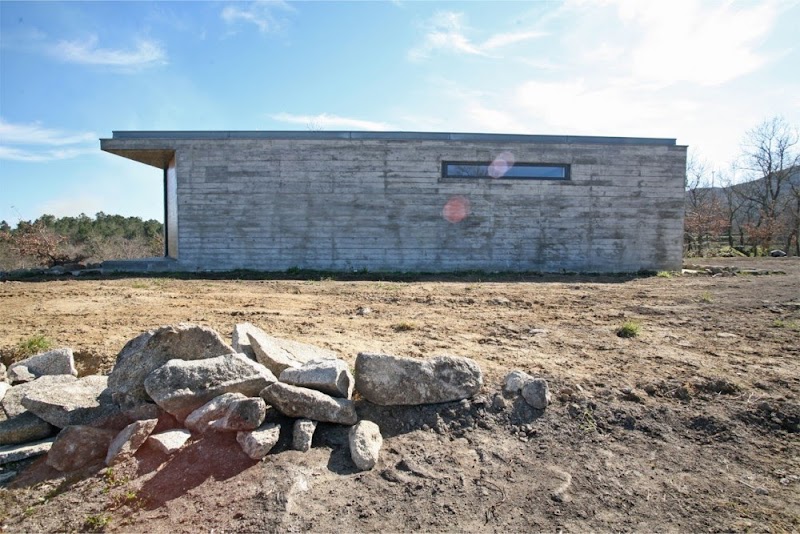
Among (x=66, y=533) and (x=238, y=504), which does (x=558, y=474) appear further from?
(x=66, y=533)

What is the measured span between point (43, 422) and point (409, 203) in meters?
11.4

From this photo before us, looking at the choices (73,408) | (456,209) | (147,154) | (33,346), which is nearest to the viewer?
(73,408)

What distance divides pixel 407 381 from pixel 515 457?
3.15 feet

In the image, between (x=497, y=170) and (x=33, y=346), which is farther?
(x=497, y=170)

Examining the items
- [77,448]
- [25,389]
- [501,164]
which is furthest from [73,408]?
[501,164]

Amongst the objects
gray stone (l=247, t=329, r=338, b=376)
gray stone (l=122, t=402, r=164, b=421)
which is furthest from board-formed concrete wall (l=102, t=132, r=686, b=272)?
gray stone (l=122, t=402, r=164, b=421)

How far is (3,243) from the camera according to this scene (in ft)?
71.2

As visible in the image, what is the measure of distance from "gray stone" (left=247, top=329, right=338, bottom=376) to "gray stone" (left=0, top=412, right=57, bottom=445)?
5.17 ft

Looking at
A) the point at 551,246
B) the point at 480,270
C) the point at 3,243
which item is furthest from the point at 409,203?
the point at 3,243

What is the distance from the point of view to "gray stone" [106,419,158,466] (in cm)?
306

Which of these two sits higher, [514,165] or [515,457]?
[514,165]

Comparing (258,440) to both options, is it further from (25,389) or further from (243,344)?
(25,389)

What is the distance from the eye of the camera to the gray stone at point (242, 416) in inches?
126

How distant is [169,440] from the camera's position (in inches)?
124
